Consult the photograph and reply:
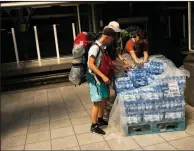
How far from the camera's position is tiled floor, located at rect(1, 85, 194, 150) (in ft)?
11.7

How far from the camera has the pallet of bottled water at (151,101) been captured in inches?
146

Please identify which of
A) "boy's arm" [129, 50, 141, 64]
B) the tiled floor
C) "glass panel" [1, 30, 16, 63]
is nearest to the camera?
the tiled floor

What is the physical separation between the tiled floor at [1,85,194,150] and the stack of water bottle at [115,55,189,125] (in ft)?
0.90

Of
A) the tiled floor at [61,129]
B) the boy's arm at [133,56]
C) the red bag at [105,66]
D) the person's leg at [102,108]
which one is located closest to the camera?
the tiled floor at [61,129]

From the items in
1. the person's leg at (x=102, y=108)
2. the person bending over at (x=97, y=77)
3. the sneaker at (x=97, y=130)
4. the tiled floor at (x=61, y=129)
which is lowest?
the tiled floor at (x=61, y=129)

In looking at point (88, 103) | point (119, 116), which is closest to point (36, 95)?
point (88, 103)

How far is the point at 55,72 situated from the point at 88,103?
2.37 metres

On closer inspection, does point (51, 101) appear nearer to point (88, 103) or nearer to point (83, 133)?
point (88, 103)

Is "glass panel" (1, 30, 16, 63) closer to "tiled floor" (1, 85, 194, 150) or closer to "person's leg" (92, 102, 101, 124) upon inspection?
"tiled floor" (1, 85, 194, 150)

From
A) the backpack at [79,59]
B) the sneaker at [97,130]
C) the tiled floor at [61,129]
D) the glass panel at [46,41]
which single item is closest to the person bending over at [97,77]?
the sneaker at [97,130]

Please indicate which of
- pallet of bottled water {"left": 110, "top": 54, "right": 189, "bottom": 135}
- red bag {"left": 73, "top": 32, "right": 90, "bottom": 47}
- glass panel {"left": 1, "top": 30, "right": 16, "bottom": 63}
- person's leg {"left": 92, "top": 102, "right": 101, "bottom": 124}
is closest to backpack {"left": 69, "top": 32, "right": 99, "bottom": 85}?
red bag {"left": 73, "top": 32, "right": 90, "bottom": 47}

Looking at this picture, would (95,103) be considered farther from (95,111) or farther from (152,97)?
(152,97)

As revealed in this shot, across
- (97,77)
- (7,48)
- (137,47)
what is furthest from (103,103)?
(7,48)

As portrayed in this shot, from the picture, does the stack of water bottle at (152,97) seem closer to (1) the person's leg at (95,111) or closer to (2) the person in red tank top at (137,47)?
(1) the person's leg at (95,111)
